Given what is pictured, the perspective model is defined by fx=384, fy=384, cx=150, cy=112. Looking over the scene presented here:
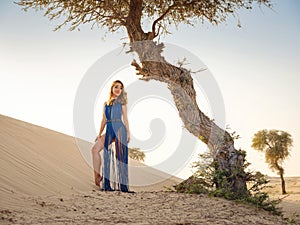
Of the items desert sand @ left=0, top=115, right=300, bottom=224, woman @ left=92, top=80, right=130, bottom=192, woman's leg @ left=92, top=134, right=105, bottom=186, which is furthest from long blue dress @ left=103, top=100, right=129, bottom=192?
desert sand @ left=0, top=115, right=300, bottom=224

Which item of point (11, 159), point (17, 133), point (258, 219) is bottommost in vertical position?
point (258, 219)

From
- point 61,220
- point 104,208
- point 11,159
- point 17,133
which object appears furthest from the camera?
point 17,133

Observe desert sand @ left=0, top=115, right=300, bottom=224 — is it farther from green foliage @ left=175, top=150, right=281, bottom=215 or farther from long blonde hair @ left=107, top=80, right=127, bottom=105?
long blonde hair @ left=107, top=80, right=127, bottom=105

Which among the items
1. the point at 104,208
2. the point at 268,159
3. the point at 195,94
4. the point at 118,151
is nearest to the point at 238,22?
the point at 195,94

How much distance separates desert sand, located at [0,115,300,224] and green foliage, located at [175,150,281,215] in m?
0.35

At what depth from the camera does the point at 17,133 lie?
1080 centimetres

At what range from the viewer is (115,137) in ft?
27.3

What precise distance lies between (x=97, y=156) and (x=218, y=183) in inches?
103

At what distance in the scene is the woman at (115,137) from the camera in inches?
324

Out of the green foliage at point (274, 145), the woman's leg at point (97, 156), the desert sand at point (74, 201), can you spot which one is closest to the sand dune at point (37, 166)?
the desert sand at point (74, 201)

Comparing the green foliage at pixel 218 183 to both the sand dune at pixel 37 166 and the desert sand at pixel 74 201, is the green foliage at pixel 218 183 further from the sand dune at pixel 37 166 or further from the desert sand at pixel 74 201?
the sand dune at pixel 37 166

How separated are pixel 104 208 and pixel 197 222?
159cm

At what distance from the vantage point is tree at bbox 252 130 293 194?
24766mm

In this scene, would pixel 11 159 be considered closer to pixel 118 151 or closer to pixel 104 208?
pixel 118 151
